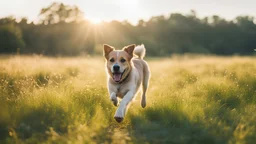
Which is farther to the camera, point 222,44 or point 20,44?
point 222,44

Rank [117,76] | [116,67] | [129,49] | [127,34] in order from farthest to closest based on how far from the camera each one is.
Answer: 1. [127,34]
2. [129,49]
3. [117,76]
4. [116,67]

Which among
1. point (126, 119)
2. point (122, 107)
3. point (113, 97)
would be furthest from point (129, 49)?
point (122, 107)

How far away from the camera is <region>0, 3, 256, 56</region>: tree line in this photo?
43.3 metres

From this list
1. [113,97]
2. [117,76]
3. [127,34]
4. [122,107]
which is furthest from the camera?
[127,34]

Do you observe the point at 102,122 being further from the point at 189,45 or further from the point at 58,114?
the point at 189,45

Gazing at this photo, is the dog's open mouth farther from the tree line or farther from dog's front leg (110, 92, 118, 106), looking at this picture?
the tree line

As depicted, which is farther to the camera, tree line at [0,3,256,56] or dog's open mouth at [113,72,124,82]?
tree line at [0,3,256,56]

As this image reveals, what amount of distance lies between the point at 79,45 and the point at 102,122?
40.3 meters

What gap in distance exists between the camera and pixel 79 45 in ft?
148

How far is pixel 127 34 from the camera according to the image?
5841cm

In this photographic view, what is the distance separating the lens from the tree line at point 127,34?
142 ft

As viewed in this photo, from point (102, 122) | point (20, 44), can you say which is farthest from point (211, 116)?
point (20, 44)

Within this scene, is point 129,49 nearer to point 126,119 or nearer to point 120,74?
point 120,74

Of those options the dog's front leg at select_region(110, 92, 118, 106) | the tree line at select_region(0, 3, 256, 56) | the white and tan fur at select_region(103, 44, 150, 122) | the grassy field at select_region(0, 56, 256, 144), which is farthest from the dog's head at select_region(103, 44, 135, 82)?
the tree line at select_region(0, 3, 256, 56)
